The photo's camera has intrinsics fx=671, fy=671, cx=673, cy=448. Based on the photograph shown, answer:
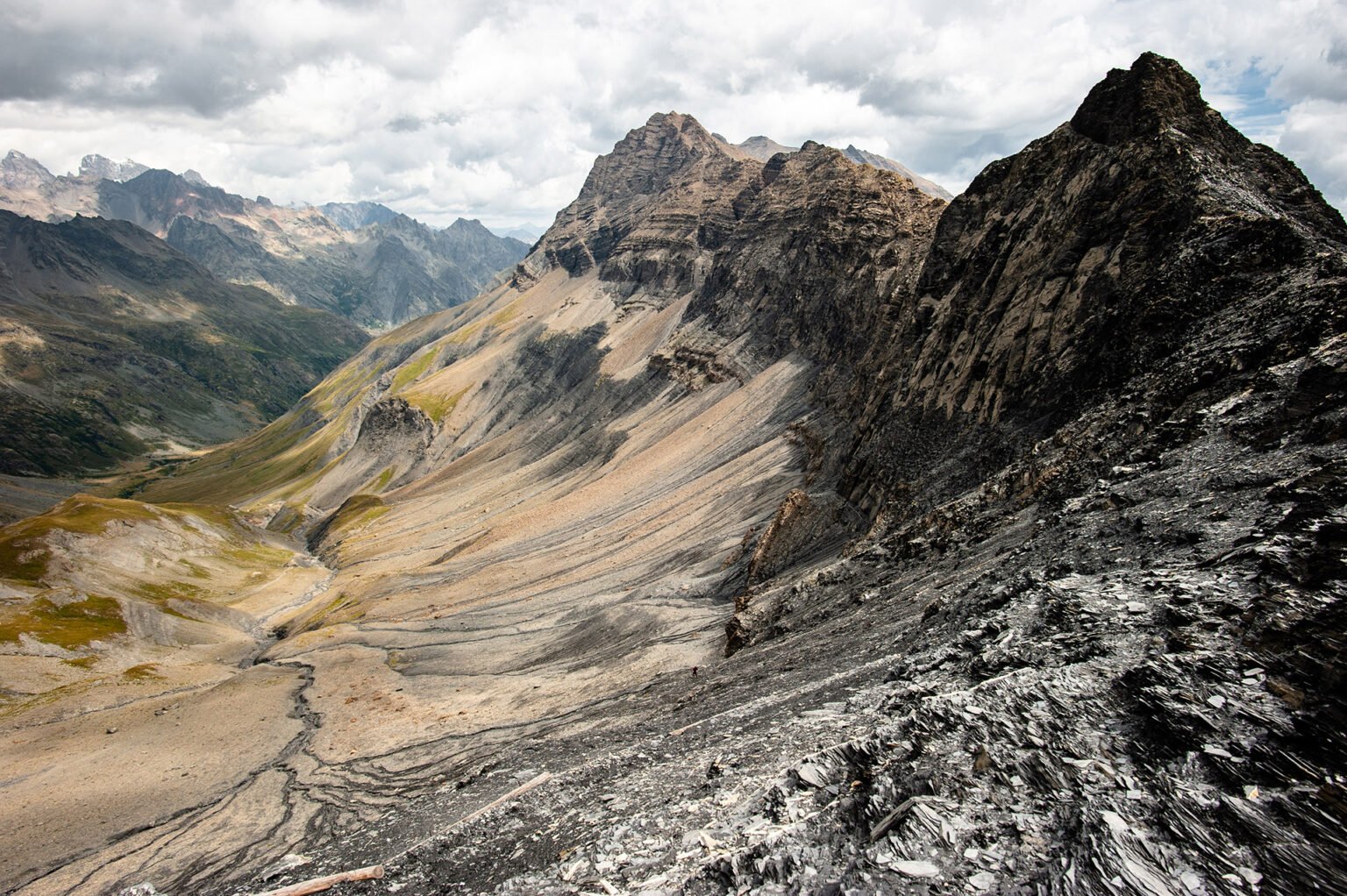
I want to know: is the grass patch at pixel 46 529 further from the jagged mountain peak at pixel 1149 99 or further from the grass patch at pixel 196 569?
the jagged mountain peak at pixel 1149 99

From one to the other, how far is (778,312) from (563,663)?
268ft

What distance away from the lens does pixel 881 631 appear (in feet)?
92.5

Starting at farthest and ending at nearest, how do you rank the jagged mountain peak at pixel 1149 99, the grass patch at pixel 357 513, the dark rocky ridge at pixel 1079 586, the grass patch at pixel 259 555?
the grass patch at pixel 357 513 → the grass patch at pixel 259 555 → the jagged mountain peak at pixel 1149 99 → the dark rocky ridge at pixel 1079 586

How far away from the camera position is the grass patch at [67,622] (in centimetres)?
7175

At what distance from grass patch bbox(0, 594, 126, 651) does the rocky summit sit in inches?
22.8

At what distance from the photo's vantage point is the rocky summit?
12898 mm

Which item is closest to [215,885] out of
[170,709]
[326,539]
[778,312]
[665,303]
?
[170,709]

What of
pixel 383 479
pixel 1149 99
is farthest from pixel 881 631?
pixel 383 479

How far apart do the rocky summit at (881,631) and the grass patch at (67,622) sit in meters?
0.58

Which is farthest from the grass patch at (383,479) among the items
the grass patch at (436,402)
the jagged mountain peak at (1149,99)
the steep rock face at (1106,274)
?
the jagged mountain peak at (1149,99)

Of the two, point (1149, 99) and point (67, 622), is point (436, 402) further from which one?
point (1149, 99)

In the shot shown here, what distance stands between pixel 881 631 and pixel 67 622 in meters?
93.0

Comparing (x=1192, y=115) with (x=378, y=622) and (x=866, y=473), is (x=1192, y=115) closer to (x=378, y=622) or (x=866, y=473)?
(x=866, y=473)

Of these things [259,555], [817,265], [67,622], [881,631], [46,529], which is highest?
[817,265]
